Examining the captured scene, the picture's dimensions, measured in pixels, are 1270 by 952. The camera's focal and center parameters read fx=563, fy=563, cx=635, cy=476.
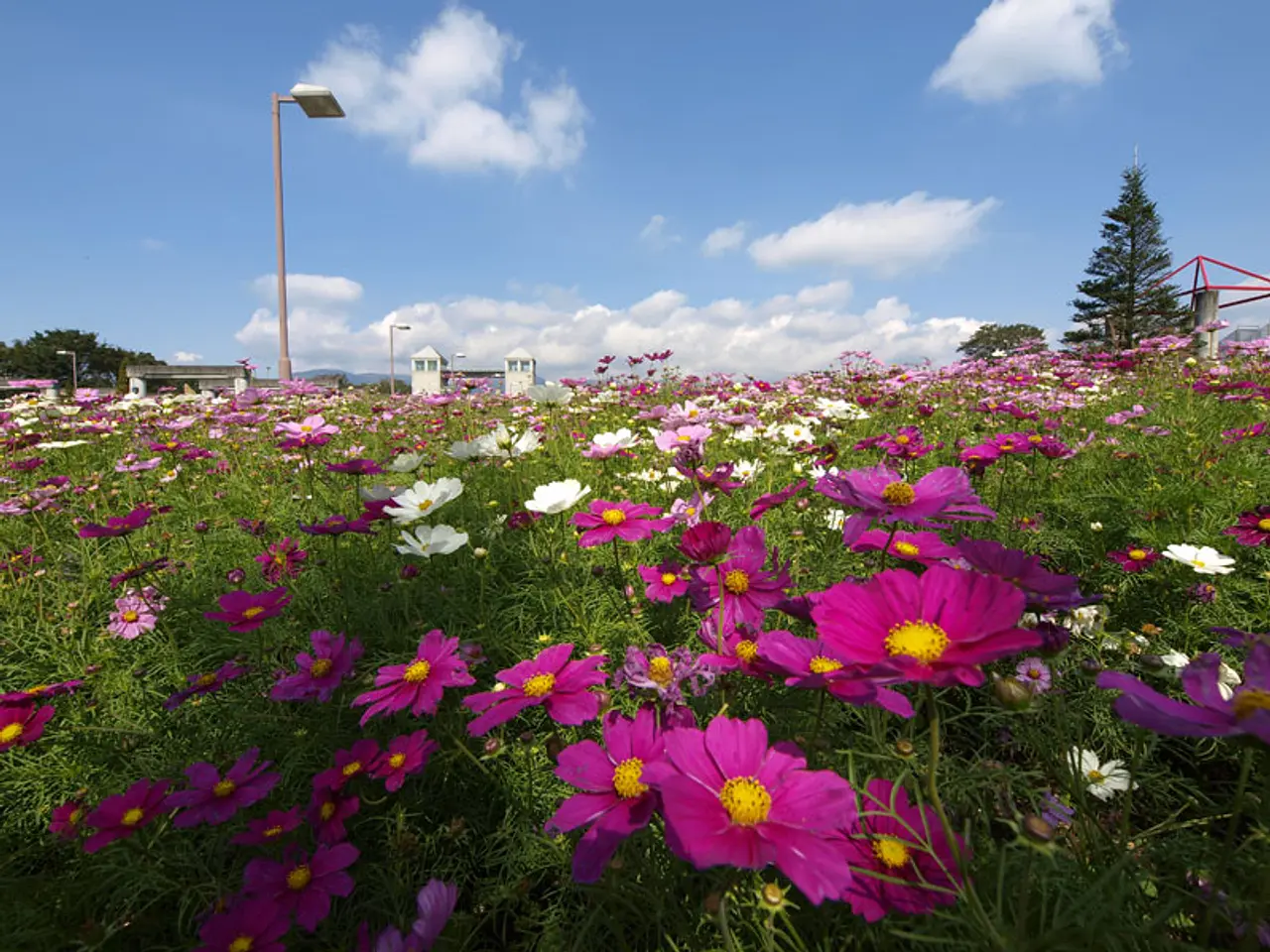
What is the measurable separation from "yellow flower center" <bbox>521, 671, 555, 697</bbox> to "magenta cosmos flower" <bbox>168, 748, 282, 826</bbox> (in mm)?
485

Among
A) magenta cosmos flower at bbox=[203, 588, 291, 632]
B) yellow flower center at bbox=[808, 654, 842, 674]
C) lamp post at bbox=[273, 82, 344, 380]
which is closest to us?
yellow flower center at bbox=[808, 654, 842, 674]

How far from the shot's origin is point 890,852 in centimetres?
61

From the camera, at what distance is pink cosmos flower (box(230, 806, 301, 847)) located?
0.86 meters

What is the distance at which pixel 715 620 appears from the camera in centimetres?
92

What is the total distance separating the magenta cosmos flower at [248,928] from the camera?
0.74 metres

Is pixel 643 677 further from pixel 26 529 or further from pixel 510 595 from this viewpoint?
pixel 26 529

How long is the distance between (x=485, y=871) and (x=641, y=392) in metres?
3.54

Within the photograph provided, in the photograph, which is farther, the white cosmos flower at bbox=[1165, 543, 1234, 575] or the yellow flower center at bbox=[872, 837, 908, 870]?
the white cosmos flower at bbox=[1165, 543, 1234, 575]

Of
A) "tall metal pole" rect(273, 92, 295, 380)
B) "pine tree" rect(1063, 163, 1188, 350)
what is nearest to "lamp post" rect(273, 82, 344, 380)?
"tall metal pole" rect(273, 92, 295, 380)

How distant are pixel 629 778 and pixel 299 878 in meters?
0.56

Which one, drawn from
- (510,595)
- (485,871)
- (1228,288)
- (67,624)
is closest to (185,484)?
(67,624)

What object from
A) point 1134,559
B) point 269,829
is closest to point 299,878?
point 269,829

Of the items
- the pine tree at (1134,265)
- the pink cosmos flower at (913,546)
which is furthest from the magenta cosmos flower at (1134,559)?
the pine tree at (1134,265)

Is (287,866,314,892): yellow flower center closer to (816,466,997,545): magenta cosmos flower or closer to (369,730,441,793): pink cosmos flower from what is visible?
(369,730,441,793): pink cosmos flower
